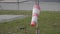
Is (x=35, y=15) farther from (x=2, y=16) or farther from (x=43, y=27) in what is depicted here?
(x=2, y=16)

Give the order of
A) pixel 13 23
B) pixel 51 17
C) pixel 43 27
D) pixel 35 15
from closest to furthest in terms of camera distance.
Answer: pixel 35 15 → pixel 43 27 → pixel 13 23 → pixel 51 17

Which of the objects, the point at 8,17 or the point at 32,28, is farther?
the point at 8,17

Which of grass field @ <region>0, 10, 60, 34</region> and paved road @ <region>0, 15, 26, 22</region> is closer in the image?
grass field @ <region>0, 10, 60, 34</region>

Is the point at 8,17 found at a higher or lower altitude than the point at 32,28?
higher

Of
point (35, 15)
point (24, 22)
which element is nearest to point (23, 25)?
point (24, 22)

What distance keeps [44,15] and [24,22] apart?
5.18 ft

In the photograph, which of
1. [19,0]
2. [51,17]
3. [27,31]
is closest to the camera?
[27,31]

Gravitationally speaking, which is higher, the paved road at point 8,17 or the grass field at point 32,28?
the paved road at point 8,17

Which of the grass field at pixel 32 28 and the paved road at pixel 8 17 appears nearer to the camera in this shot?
the grass field at pixel 32 28

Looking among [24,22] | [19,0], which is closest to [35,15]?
[24,22]

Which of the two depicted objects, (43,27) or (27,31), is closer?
(27,31)

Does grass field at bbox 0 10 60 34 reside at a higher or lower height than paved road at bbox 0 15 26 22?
lower

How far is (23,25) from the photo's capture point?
296 inches

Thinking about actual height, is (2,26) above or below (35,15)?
below
